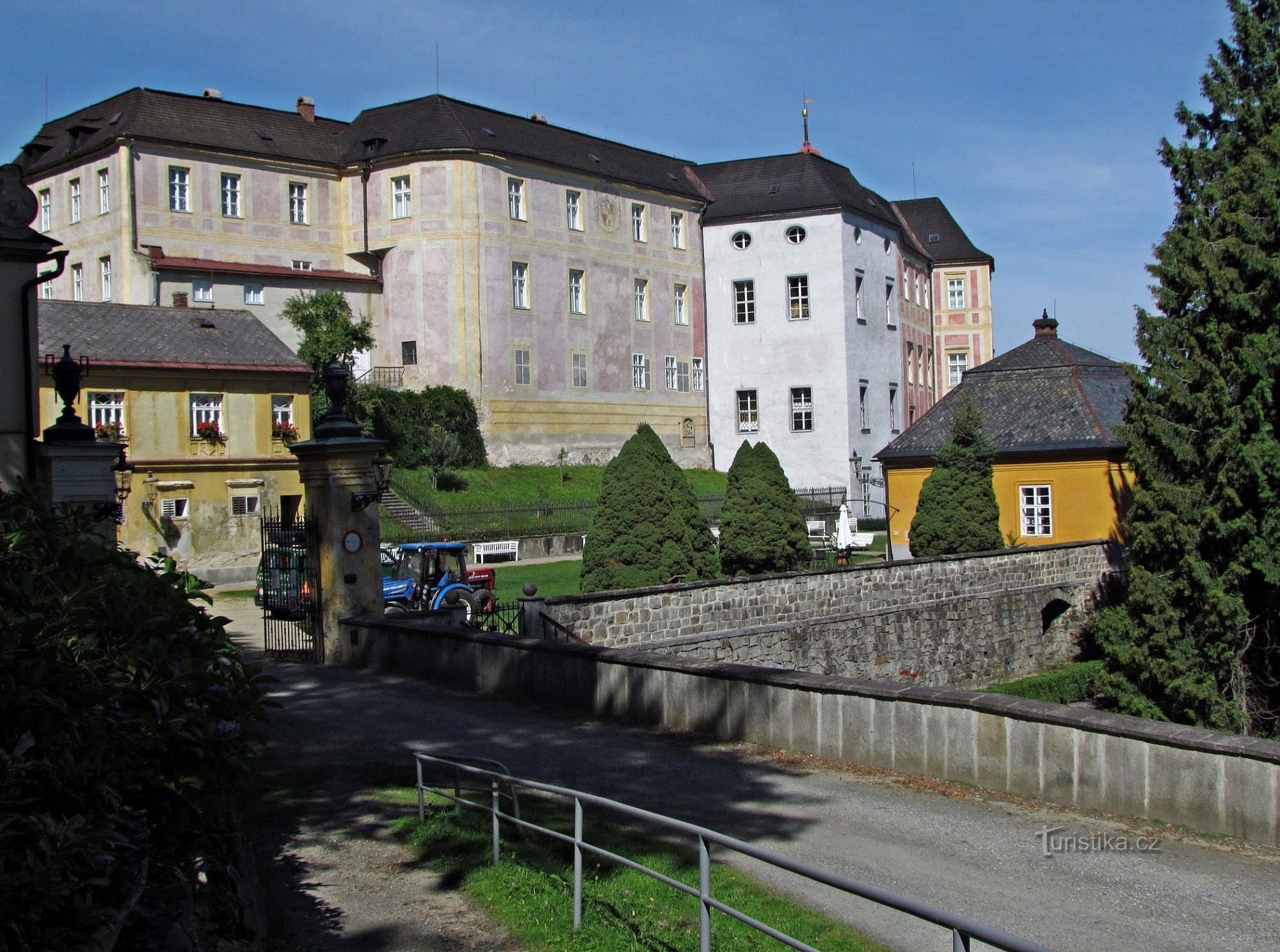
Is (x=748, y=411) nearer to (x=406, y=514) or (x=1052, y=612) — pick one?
(x=406, y=514)

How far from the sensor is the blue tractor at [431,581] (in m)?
23.3

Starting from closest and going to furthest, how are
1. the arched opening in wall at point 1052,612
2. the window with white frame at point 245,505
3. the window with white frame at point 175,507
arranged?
the arched opening in wall at point 1052,612 < the window with white frame at point 175,507 < the window with white frame at point 245,505

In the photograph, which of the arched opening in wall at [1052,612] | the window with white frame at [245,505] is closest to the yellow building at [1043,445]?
the arched opening in wall at [1052,612]

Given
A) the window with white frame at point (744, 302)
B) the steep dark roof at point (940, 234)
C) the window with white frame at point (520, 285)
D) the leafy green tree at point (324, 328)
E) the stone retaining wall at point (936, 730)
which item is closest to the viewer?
the stone retaining wall at point (936, 730)

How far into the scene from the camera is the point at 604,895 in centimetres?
653

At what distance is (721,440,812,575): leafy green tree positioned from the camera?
28609 mm

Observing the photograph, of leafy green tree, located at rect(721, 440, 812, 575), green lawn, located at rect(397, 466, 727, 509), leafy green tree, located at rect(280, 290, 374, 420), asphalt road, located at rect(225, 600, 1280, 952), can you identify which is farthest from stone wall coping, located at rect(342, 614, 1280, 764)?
leafy green tree, located at rect(280, 290, 374, 420)

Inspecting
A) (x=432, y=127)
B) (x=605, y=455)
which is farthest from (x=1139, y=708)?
(x=432, y=127)

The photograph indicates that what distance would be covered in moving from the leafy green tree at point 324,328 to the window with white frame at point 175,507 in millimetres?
7914

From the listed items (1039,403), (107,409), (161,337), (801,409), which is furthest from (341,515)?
(801,409)

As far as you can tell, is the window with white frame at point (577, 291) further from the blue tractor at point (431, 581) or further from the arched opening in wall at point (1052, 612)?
the arched opening in wall at point (1052, 612)

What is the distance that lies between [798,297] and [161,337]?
91.5ft

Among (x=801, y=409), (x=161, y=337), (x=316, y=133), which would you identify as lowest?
(x=801, y=409)

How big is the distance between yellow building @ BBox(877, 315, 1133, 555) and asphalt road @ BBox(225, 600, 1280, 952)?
2538 centimetres
